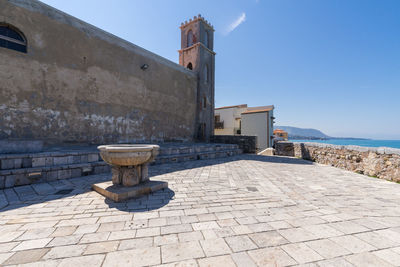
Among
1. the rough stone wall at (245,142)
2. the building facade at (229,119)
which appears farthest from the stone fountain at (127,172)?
the building facade at (229,119)

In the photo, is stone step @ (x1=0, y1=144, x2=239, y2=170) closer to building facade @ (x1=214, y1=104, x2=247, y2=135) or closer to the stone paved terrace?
the stone paved terrace

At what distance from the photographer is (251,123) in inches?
918

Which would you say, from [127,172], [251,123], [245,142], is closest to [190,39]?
[245,142]

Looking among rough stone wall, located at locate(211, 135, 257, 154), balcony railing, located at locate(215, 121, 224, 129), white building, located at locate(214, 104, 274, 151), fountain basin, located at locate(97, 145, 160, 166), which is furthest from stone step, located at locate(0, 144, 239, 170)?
balcony railing, located at locate(215, 121, 224, 129)

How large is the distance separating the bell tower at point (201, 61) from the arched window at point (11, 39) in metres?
11.0

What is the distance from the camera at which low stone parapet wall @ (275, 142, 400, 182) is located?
5.66 metres

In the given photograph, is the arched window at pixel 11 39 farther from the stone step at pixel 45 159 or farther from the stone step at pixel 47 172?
the stone step at pixel 47 172

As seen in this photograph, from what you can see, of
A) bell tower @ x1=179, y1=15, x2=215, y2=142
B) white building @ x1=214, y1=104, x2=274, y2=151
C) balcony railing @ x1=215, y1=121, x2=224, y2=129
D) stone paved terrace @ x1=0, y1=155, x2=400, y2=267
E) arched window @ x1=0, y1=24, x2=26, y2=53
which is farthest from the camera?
balcony railing @ x1=215, y1=121, x2=224, y2=129

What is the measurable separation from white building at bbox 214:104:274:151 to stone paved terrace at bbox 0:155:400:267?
Result: 18479 millimetres

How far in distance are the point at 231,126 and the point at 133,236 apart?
26614 millimetres

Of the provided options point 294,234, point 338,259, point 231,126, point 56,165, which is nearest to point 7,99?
point 56,165

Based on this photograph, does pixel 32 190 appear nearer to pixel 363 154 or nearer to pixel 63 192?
pixel 63 192

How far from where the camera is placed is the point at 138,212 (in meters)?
2.89

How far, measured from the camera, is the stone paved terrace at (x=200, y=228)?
186cm
